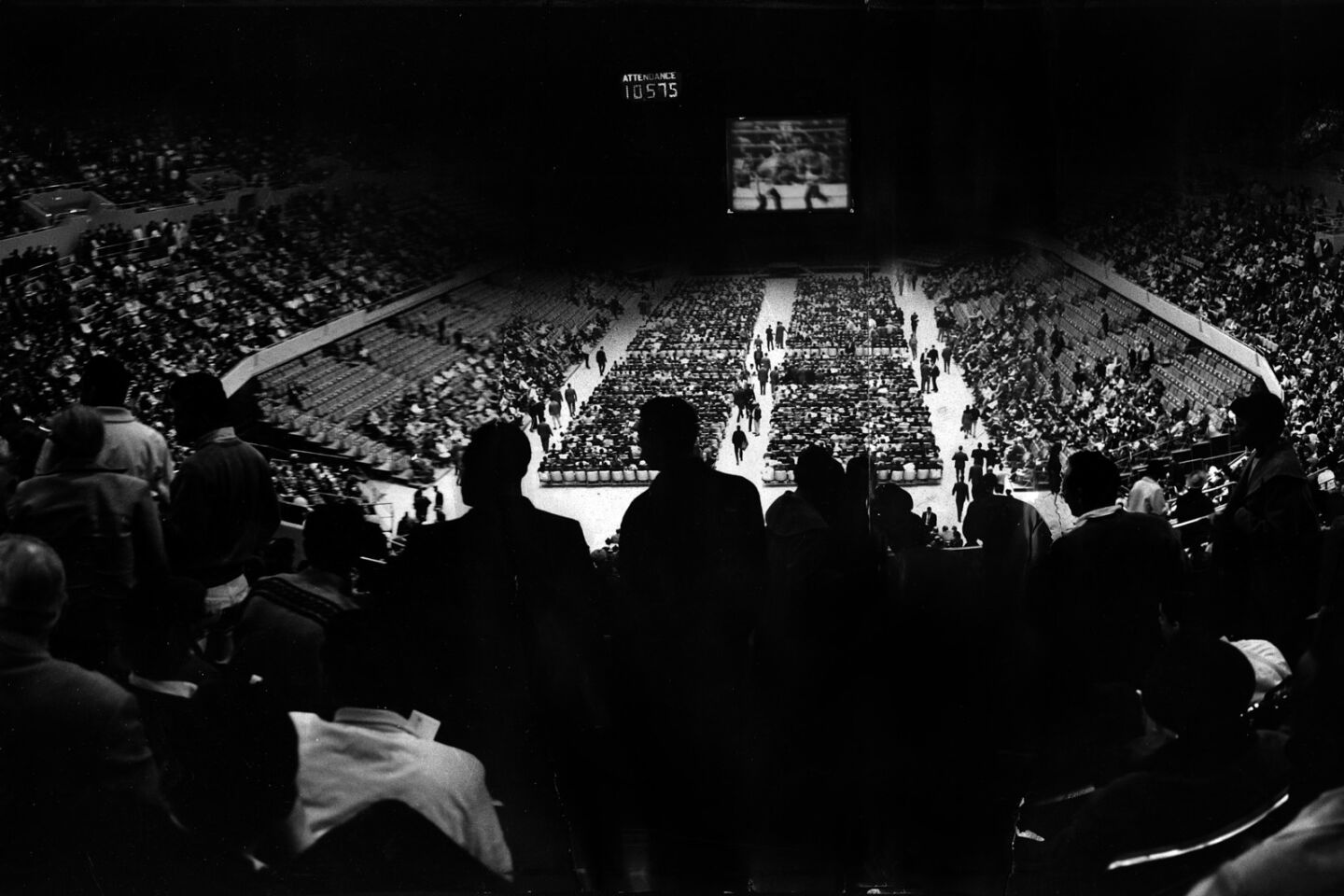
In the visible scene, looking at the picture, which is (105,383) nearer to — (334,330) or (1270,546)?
(334,330)

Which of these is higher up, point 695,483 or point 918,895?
point 695,483

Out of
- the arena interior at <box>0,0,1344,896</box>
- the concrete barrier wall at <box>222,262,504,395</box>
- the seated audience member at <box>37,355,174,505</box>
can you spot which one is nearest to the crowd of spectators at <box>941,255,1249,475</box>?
the arena interior at <box>0,0,1344,896</box>

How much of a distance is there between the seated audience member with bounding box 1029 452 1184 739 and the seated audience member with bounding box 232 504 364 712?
4.99 ft

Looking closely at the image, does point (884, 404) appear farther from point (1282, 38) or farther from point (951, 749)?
point (1282, 38)

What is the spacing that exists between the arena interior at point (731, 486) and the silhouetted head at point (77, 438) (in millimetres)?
12

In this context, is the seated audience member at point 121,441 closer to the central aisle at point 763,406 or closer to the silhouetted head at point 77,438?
the silhouetted head at point 77,438

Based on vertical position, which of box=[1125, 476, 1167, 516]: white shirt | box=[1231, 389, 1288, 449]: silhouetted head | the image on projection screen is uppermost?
the image on projection screen

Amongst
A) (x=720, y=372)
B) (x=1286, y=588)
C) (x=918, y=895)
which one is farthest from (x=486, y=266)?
(x=1286, y=588)

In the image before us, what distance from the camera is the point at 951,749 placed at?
94.3 inches

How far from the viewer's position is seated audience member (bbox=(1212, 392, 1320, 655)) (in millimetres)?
2422

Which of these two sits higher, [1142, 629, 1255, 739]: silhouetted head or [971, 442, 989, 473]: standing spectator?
[971, 442, 989, 473]: standing spectator

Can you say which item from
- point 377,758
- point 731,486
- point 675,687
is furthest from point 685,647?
point 377,758

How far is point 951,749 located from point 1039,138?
4.46 feet

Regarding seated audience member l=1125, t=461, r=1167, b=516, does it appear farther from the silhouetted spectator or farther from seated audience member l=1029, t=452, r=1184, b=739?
the silhouetted spectator
